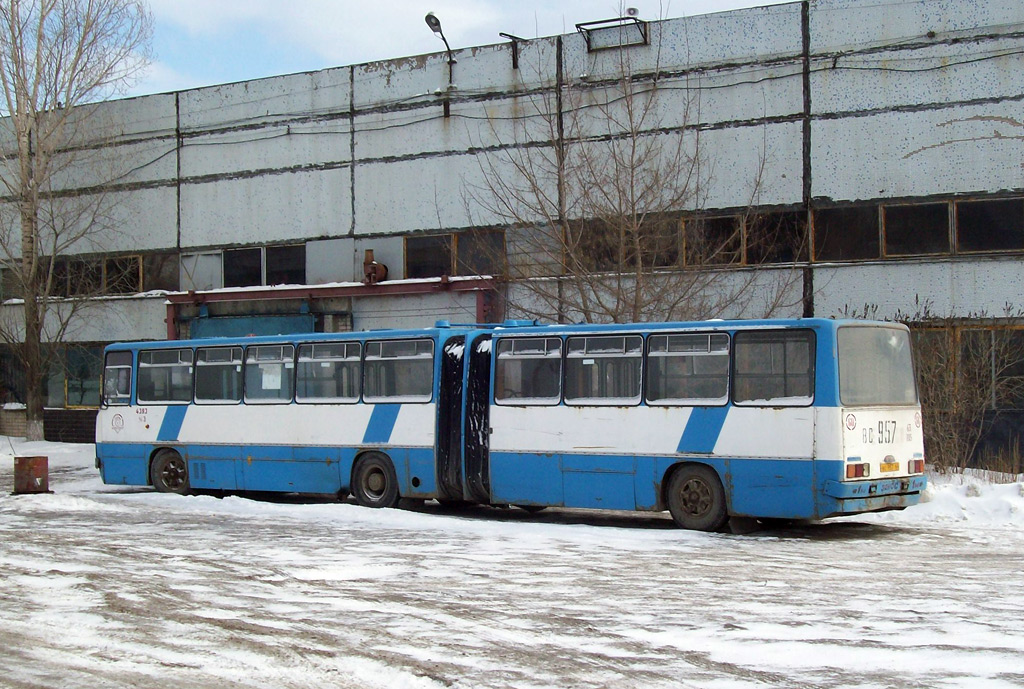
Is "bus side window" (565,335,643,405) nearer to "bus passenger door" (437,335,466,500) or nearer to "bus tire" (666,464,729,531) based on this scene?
"bus tire" (666,464,729,531)

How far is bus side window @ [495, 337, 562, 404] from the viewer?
17.5 metres

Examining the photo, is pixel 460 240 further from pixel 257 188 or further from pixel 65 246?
pixel 65 246

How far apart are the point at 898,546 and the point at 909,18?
1366 cm

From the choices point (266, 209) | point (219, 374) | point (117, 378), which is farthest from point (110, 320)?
point (219, 374)

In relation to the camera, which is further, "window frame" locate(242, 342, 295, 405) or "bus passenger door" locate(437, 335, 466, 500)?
"window frame" locate(242, 342, 295, 405)

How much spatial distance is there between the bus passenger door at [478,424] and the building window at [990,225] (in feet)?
35.5

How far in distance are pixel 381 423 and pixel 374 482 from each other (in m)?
0.94

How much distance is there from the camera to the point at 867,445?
49.6 feet

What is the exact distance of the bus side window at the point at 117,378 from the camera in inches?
901

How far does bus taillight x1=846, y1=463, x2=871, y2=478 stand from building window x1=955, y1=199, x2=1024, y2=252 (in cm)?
1052

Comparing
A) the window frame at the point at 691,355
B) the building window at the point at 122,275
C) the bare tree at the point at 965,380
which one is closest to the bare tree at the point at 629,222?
the bare tree at the point at 965,380

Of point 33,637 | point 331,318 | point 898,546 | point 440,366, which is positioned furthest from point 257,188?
point 33,637

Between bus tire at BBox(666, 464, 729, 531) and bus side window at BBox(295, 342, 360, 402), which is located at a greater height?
bus side window at BBox(295, 342, 360, 402)

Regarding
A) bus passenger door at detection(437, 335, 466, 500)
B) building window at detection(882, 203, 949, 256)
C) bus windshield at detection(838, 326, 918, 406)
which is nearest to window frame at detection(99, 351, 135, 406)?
bus passenger door at detection(437, 335, 466, 500)
